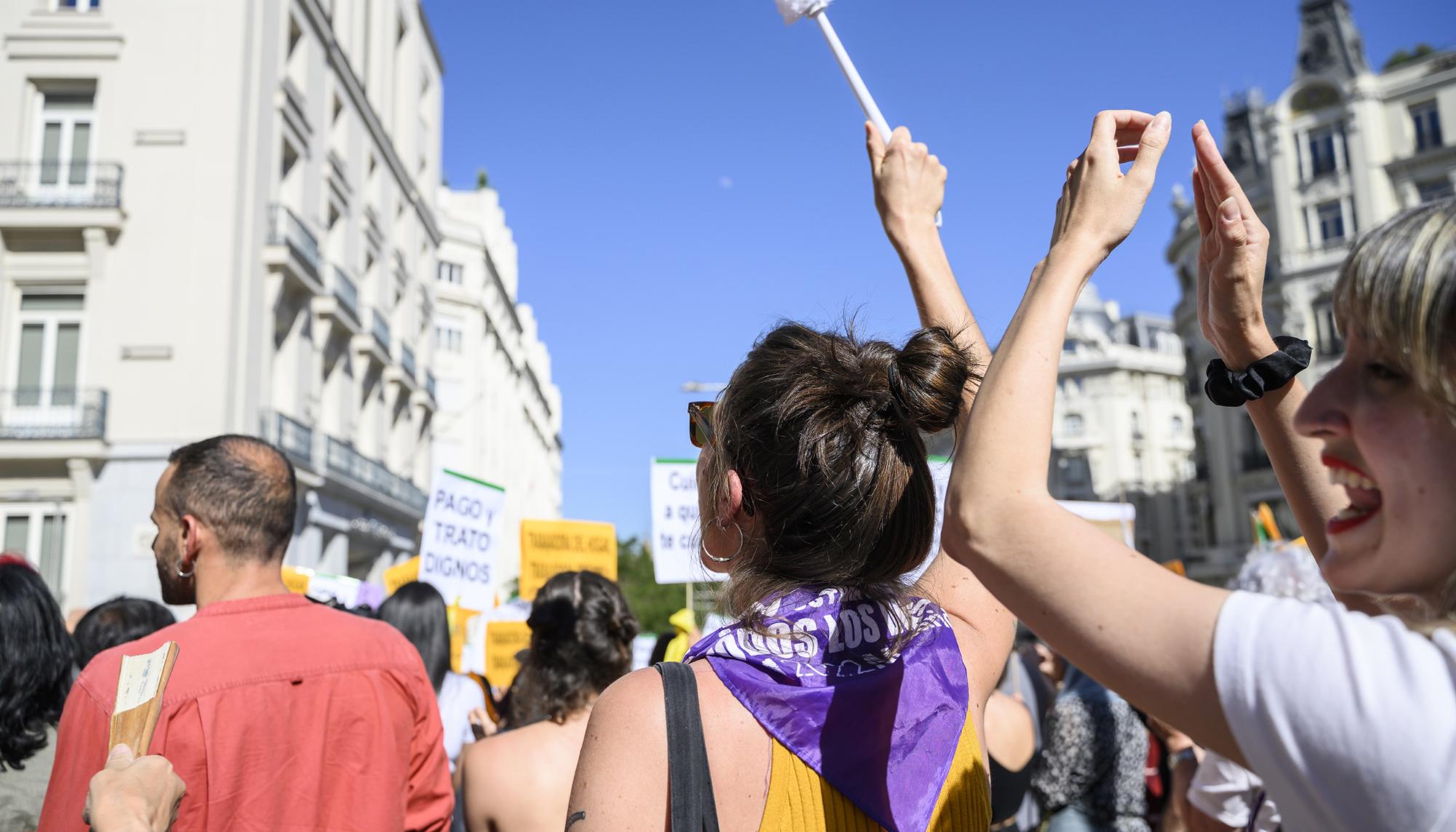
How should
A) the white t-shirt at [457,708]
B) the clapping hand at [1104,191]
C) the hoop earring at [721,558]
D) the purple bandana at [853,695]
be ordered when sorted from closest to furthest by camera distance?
the clapping hand at [1104,191] < the purple bandana at [853,695] < the hoop earring at [721,558] < the white t-shirt at [457,708]

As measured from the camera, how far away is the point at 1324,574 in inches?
52.1

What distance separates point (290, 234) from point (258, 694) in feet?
68.9

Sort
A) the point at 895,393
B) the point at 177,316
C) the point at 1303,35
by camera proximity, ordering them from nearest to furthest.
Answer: the point at 895,393 < the point at 177,316 < the point at 1303,35

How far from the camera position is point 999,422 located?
1.27m

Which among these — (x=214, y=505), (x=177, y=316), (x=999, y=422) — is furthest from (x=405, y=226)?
(x=999, y=422)

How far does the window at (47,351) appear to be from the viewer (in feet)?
64.3

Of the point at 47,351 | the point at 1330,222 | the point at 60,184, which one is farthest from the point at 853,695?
the point at 1330,222

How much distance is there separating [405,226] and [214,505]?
3116 centimetres

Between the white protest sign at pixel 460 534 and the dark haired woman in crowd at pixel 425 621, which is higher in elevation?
the white protest sign at pixel 460 534

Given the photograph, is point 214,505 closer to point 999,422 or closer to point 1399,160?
point 999,422

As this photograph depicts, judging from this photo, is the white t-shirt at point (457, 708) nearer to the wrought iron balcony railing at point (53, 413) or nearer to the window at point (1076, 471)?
the wrought iron balcony railing at point (53, 413)

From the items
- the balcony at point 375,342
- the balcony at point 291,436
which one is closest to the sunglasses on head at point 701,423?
the balcony at point 291,436

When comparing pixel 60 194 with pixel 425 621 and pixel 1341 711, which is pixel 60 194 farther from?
pixel 1341 711

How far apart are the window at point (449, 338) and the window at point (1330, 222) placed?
32322mm
